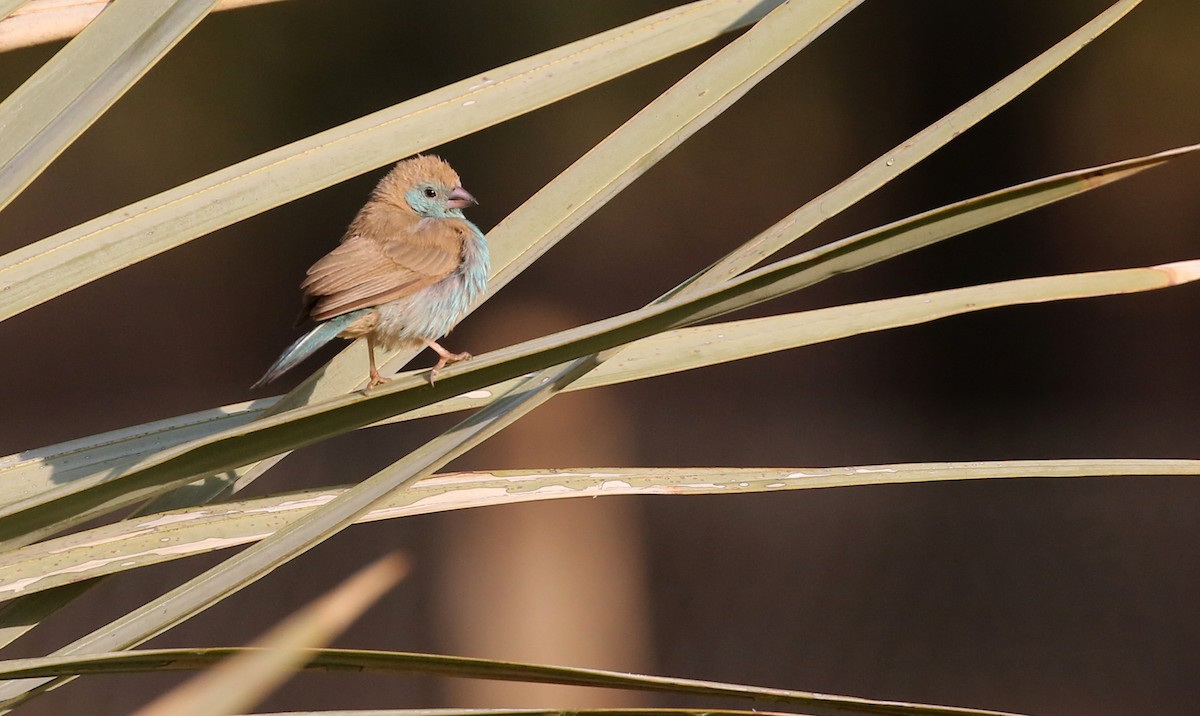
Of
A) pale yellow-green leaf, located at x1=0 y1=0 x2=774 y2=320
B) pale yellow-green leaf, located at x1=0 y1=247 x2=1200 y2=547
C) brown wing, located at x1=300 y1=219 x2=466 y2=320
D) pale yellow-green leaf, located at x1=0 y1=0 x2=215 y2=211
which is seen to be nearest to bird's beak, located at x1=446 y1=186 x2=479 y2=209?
brown wing, located at x1=300 y1=219 x2=466 y2=320

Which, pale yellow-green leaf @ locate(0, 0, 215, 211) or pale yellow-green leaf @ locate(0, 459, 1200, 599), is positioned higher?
pale yellow-green leaf @ locate(0, 0, 215, 211)

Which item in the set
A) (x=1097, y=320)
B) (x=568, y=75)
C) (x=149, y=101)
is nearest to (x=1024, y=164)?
(x=1097, y=320)

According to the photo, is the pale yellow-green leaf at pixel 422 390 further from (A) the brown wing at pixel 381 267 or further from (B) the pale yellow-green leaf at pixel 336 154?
(A) the brown wing at pixel 381 267

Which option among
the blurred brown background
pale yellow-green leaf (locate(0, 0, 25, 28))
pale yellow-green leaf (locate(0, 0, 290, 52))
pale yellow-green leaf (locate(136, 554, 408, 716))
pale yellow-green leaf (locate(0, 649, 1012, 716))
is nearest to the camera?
pale yellow-green leaf (locate(136, 554, 408, 716))

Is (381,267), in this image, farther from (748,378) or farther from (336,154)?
(748,378)

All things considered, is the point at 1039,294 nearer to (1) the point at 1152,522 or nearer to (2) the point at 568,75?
(2) the point at 568,75

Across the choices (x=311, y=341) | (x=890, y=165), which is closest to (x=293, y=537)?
(x=890, y=165)

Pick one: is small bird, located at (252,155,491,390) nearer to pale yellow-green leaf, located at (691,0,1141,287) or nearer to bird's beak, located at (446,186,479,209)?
bird's beak, located at (446,186,479,209)
